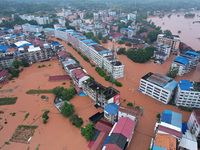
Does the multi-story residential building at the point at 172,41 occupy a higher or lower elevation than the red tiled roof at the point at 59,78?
higher

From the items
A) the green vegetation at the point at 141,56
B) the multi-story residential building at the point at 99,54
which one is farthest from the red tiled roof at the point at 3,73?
the green vegetation at the point at 141,56

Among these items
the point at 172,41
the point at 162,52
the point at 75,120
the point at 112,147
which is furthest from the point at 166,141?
the point at 172,41

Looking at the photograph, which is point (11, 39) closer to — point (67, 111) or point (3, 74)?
point (3, 74)

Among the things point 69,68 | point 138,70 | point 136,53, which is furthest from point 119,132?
point 136,53

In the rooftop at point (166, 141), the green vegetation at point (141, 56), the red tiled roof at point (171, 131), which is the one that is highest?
the green vegetation at point (141, 56)

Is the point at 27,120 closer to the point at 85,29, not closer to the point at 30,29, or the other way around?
the point at 85,29

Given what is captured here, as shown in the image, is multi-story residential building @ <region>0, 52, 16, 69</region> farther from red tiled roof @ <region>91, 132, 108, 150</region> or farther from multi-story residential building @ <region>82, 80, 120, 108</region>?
red tiled roof @ <region>91, 132, 108, 150</region>

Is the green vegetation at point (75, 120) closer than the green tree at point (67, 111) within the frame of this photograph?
Yes

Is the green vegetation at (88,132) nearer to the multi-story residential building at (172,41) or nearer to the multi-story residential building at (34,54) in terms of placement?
the multi-story residential building at (34,54)
